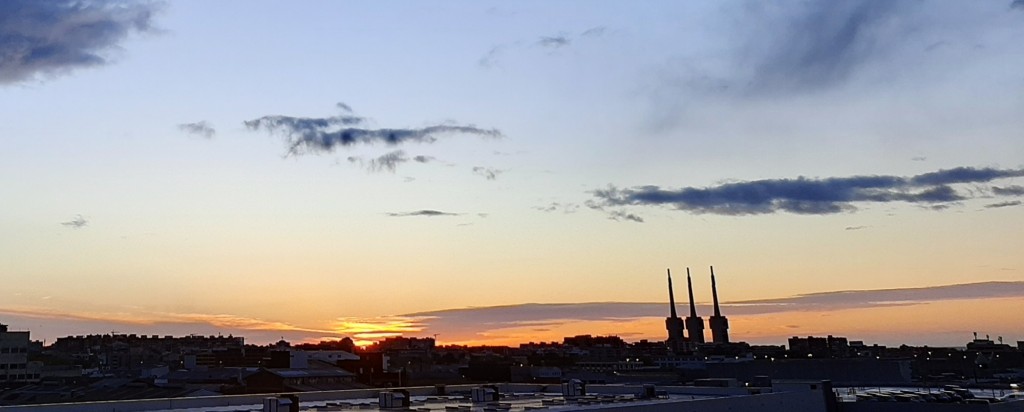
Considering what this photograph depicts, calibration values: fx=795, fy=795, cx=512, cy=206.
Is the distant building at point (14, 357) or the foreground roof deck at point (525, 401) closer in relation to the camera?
the foreground roof deck at point (525, 401)

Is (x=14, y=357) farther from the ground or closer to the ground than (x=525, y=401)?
farther from the ground

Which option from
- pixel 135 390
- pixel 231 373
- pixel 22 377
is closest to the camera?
pixel 135 390

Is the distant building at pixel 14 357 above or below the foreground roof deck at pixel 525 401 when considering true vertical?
above

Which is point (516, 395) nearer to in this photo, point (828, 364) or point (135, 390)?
point (828, 364)

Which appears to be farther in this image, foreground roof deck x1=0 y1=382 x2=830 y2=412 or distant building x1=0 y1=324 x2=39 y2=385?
distant building x1=0 y1=324 x2=39 y2=385

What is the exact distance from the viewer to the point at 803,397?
40000 millimetres

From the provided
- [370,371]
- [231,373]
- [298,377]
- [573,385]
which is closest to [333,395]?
[573,385]

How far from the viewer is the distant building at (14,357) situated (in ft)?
431

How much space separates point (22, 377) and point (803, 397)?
135 metres

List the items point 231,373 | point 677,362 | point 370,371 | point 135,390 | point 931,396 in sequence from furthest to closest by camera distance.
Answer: point 677,362 < point 370,371 < point 231,373 < point 135,390 < point 931,396

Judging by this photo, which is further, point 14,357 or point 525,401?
point 14,357

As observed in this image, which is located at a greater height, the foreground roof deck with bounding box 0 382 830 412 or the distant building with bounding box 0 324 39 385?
the distant building with bounding box 0 324 39 385

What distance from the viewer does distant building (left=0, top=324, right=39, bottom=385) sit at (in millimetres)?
131337

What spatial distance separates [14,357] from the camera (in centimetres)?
13312
